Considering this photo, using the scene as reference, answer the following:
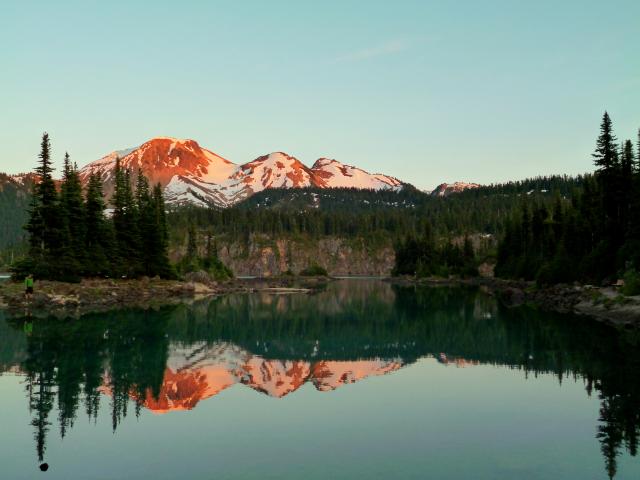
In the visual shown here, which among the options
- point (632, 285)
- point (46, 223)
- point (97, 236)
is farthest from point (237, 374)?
point (97, 236)

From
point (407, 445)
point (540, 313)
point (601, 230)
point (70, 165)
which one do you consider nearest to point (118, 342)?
point (407, 445)

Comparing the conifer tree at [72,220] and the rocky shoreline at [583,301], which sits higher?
the conifer tree at [72,220]

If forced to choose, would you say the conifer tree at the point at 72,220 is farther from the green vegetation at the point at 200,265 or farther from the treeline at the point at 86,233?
the green vegetation at the point at 200,265

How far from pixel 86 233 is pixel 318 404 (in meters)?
75.3

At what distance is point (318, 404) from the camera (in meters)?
26.9

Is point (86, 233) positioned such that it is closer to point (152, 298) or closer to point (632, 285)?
point (152, 298)

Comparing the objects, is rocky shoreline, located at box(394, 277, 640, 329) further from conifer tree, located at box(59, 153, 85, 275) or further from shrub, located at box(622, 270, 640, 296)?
conifer tree, located at box(59, 153, 85, 275)

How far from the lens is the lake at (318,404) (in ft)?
59.5

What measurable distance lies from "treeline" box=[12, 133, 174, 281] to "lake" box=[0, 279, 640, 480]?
3291 cm

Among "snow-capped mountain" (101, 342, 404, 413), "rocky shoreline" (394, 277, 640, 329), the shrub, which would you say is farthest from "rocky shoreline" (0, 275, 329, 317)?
the shrub

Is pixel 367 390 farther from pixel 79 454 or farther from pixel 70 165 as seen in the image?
pixel 70 165

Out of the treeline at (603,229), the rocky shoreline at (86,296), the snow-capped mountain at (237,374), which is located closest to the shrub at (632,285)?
the treeline at (603,229)

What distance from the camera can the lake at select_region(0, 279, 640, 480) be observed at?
18125 mm

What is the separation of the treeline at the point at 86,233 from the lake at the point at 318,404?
3291 cm
